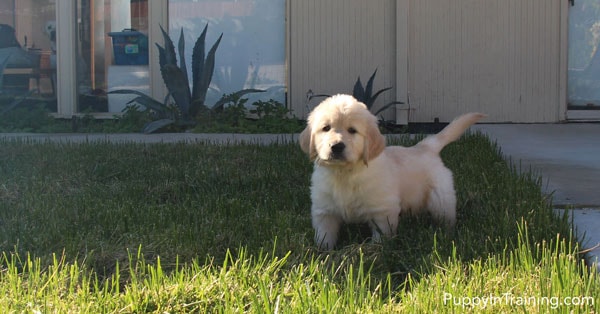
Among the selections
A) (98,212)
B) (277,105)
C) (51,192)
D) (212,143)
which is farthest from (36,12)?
(98,212)

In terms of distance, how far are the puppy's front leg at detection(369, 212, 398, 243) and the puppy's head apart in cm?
31

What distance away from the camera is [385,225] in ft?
12.5

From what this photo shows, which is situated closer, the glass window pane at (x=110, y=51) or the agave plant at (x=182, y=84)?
the agave plant at (x=182, y=84)

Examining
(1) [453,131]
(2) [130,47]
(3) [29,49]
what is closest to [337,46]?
(2) [130,47]

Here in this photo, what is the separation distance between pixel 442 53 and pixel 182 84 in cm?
341

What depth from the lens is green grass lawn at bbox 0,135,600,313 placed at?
9.08 feet

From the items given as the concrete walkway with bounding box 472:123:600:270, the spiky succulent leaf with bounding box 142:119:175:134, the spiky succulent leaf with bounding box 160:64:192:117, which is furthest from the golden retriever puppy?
the spiky succulent leaf with bounding box 160:64:192:117

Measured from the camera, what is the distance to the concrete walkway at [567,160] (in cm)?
409

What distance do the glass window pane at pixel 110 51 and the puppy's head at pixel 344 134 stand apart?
690 cm

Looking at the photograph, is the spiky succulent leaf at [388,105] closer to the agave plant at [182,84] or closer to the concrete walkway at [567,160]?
the concrete walkway at [567,160]

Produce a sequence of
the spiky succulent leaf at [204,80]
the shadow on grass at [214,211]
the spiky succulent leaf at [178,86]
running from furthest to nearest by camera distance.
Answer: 1. the spiky succulent leaf at [204,80]
2. the spiky succulent leaf at [178,86]
3. the shadow on grass at [214,211]

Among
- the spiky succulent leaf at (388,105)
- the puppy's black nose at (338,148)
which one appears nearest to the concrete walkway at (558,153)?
the spiky succulent leaf at (388,105)

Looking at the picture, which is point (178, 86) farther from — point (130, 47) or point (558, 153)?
point (558, 153)

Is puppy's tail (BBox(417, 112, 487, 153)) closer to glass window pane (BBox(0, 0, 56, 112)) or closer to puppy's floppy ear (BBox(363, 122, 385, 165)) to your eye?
puppy's floppy ear (BBox(363, 122, 385, 165))
